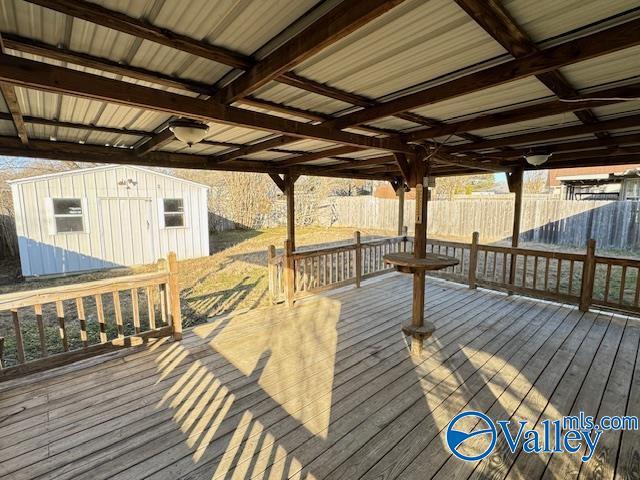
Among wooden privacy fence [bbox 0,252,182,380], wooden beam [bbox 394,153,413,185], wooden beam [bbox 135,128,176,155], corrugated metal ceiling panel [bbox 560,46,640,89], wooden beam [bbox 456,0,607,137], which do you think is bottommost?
wooden privacy fence [bbox 0,252,182,380]

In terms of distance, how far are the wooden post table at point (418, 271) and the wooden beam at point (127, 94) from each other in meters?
1.60

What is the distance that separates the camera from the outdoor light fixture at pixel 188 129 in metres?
2.44

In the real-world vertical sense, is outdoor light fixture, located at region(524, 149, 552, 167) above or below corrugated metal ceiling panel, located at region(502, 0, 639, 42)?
below

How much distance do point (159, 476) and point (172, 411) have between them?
65 cm

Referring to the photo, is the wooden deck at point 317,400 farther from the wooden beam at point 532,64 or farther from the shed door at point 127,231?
the shed door at point 127,231

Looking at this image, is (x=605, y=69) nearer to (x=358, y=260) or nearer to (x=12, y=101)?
(x=12, y=101)

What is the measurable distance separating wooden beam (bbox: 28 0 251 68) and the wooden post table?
91.5 inches

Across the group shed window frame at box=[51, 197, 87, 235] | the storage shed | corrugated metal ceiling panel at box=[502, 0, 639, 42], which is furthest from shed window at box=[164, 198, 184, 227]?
corrugated metal ceiling panel at box=[502, 0, 639, 42]

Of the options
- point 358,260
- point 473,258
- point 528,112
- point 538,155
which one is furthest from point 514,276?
point 528,112

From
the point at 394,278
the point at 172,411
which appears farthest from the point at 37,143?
the point at 394,278

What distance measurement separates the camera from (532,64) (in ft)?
5.21

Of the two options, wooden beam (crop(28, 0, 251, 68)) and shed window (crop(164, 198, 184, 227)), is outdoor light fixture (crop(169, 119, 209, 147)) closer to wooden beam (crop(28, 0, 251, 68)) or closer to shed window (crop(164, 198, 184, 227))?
wooden beam (crop(28, 0, 251, 68))

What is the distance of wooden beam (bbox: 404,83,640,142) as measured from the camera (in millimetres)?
2113

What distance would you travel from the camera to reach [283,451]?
2113mm
